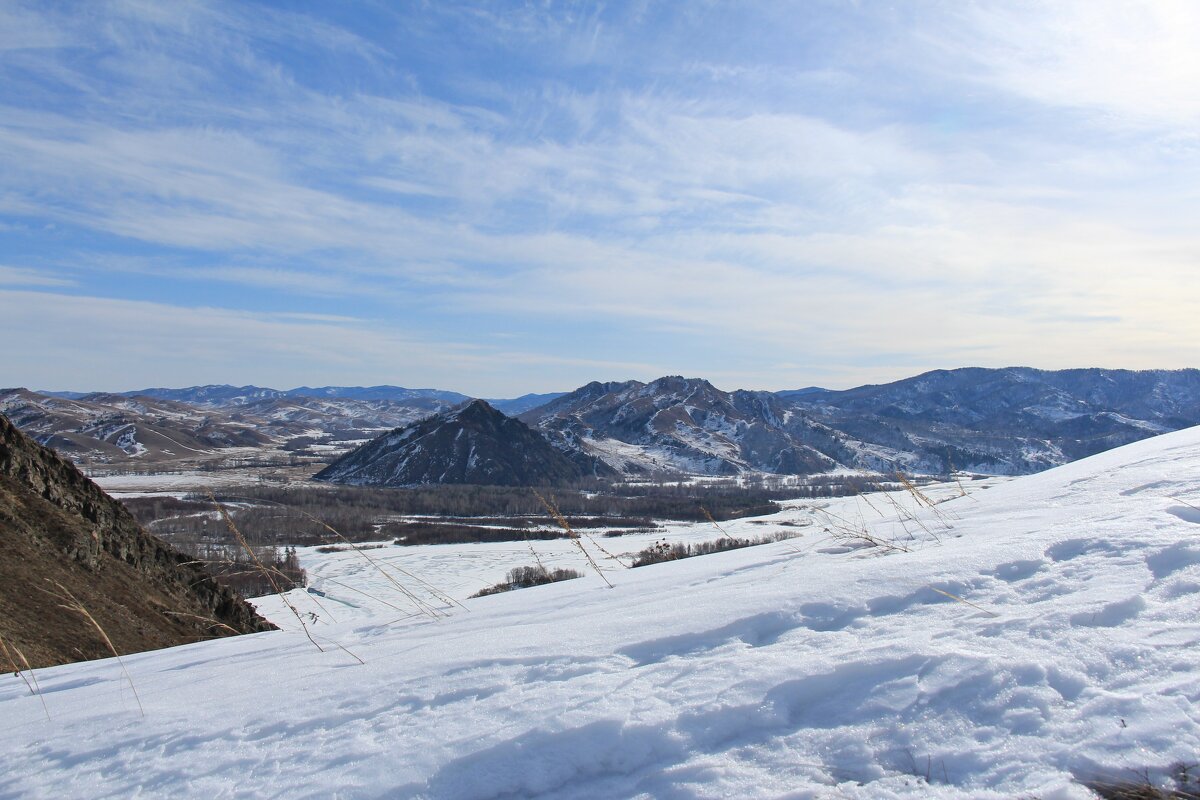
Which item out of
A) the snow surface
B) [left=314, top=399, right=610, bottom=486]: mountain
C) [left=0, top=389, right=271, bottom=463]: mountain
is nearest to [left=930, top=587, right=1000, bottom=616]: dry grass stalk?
the snow surface

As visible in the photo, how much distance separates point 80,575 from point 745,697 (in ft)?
52.3

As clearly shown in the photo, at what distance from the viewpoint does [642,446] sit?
634 ft

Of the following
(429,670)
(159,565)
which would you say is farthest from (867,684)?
(159,565)

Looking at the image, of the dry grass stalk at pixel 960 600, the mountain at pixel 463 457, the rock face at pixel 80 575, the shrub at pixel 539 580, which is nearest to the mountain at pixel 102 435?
the mountain at pixel 463 457

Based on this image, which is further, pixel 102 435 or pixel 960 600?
pixel 102 435

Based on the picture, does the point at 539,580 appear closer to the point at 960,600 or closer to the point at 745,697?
the point at 960,600

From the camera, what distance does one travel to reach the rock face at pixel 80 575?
10.9m

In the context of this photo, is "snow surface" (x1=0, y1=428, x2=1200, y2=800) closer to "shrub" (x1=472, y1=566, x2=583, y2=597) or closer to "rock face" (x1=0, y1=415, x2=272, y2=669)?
"shrub" (x1=472, y1=566, x2=583, y2=597)

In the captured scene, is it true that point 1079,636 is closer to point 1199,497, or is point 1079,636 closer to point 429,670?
point 1199,497

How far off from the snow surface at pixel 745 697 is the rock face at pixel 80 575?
27.0 ft

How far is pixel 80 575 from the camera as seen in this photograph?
13359 millimetres

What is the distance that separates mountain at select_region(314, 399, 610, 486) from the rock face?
11584 cm

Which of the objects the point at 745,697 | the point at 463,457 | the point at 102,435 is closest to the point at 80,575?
the point at 745,697

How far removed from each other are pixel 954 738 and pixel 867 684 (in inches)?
16.1
